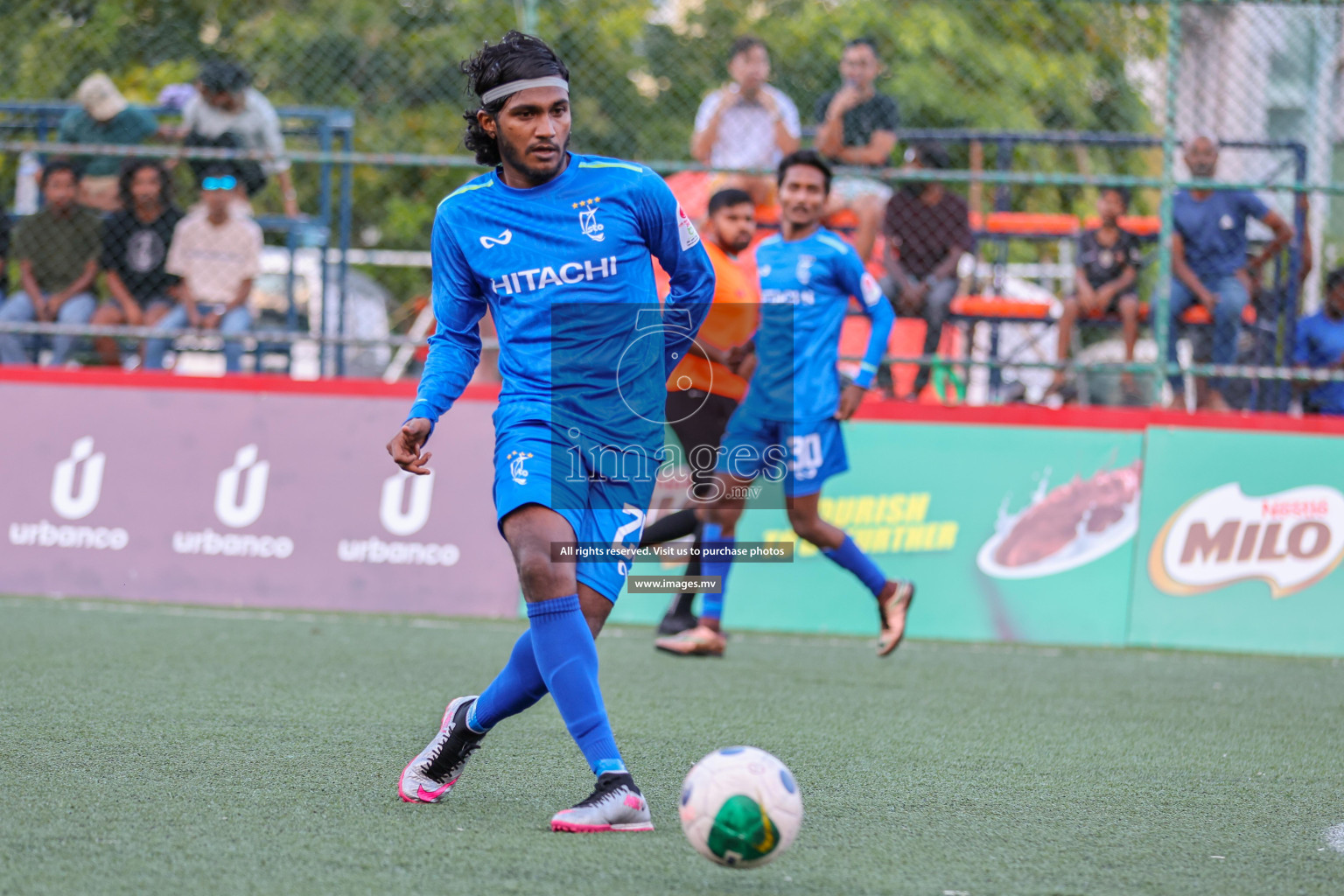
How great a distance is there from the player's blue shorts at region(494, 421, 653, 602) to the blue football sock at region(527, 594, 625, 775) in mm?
176

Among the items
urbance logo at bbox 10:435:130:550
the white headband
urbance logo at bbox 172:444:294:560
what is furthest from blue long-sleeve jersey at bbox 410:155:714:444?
urbance logo at bbox 10:435:130:550

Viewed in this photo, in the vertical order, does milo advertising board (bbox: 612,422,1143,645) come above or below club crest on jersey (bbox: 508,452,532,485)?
below

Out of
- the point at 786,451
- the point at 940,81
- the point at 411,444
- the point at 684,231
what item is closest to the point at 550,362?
the point at 411,444

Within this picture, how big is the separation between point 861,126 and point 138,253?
14.6 feet

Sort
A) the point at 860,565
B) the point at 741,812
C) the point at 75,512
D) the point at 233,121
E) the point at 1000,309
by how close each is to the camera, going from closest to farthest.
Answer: the point at 741,812 < the point at 860,565 < the point at 75,512 < the point at 233,121 < the point at 1000,309

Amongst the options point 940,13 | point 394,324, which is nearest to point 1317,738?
point 940,13

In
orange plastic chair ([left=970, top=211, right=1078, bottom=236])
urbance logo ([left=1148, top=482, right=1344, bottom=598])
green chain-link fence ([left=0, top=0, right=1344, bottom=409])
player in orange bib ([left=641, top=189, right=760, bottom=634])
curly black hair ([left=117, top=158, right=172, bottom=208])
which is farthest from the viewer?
orange plastic chair ([left=970, top=211, right=1078, bottom=236])

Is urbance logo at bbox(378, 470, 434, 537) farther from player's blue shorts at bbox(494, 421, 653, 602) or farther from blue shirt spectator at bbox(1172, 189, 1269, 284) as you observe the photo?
blue shirt spectator at bbox(1172, 189, 1269, 284)

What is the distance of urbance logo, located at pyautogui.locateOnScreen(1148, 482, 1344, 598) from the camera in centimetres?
774

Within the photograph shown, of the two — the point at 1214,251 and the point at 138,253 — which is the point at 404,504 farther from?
the point at 1214,251

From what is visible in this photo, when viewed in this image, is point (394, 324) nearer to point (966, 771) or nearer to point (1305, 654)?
point (1305, 654)

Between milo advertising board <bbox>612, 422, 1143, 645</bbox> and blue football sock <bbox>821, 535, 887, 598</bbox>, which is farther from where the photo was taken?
milo advertising board <bbox>612, 422, 1143, 645</bbox>

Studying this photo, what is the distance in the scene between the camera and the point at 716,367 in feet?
23.0

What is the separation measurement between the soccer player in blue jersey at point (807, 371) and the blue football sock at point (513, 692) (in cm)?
314
